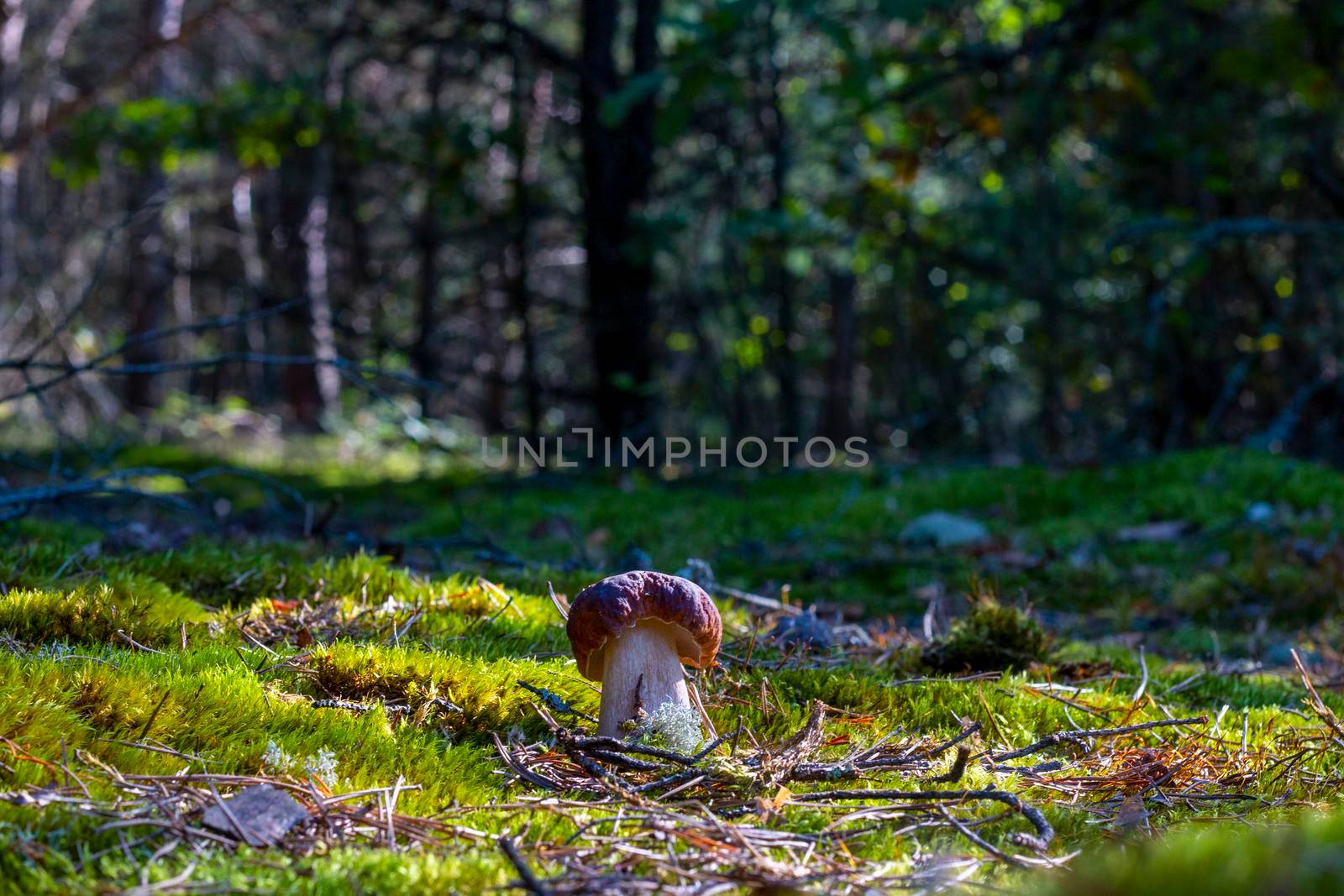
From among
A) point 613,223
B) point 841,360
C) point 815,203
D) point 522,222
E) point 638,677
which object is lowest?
point 638,677

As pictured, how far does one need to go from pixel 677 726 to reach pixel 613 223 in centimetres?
818

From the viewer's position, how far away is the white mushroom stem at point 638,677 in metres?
2.15

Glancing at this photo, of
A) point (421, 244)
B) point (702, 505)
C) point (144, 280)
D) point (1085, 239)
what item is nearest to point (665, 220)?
point (702, 505)

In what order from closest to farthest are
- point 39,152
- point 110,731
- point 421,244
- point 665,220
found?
point 110,731
point 665,220
point 421,244
point 39,152

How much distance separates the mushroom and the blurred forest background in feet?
12.1

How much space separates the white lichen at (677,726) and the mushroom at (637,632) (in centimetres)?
3

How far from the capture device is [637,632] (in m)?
2.23

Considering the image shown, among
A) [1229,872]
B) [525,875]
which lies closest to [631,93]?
[525,875]

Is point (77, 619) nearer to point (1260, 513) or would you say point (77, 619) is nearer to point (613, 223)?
point (1260, 513)

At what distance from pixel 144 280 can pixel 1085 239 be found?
14.1 meters

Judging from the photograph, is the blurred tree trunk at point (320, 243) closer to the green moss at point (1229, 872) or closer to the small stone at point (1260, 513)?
the small stone at point (1260, 513)

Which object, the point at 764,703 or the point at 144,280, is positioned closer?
the point at 764,703

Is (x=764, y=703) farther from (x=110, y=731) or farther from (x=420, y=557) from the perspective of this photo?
(x=420, y=557)

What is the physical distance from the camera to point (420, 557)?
486cm
